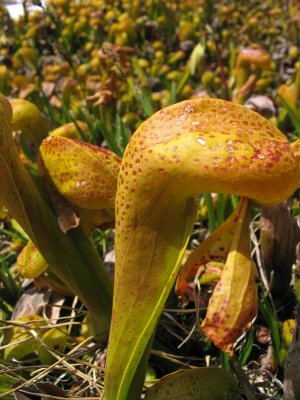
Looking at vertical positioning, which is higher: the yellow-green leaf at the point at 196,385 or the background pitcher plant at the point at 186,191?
the background pitcher plant at the point at 186,191

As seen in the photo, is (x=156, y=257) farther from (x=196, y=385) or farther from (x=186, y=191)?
(x=196, y=385)

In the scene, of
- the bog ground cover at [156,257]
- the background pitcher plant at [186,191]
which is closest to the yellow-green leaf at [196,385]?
the bog ground cover at [156,257]

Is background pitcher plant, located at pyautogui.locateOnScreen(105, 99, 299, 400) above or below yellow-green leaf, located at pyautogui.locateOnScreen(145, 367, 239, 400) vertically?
above

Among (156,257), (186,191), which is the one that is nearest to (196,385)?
(156,257)

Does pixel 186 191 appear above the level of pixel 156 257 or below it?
above

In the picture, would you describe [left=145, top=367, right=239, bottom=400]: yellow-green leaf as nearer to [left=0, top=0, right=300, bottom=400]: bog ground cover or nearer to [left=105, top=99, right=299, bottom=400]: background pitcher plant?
[left=0, top=0, right=300, bottom=400]: bog ground cover

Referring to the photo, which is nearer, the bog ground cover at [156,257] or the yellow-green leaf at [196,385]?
the bog ground cover at [156,257]

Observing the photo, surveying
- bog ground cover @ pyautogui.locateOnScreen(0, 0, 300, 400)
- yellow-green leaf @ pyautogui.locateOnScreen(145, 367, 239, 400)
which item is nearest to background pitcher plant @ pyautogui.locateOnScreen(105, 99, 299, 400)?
bog ground cover @ pyautogui.locateOnScreen(0, 0, 300, 400)

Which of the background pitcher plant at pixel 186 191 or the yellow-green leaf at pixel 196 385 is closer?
the background pitcher plant at pixel 186 191

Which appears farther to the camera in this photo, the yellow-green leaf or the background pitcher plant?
the yellow-green leaf

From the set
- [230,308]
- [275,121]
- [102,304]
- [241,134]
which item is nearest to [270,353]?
[102,304]

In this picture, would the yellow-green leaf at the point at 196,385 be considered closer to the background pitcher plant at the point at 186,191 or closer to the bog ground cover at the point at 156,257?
the bog ground cover at the point at 156,257
